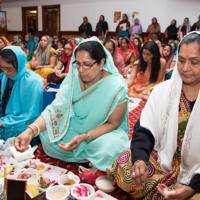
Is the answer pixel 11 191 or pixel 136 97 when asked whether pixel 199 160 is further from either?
pixel 136 97

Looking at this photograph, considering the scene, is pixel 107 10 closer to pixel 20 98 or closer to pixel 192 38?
pixel 20 98

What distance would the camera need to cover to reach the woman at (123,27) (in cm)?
895

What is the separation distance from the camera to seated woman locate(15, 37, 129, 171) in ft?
5.50

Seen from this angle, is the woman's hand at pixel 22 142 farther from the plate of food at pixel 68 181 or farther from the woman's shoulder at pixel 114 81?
the woman's shoulder at pixel 114 81

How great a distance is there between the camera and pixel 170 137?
1299 millimetres

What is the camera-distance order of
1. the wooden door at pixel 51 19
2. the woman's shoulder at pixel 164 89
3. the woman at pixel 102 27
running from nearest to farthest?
the woman's shoulder at pixel 164 89, the woman at pixel 102 27, the wooden door at pixel 51 19

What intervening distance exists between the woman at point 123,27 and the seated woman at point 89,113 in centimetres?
733

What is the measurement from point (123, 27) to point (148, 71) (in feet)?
17.7

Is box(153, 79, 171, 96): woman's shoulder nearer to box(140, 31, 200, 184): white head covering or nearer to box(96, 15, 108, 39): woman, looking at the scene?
box(140, 31, 200, 184): white head covering

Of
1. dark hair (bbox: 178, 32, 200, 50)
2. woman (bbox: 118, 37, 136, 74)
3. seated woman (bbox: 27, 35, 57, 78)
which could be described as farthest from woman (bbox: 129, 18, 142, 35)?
dark hair (bbox: 178, 32, 200, 50)

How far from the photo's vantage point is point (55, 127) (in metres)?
1.81

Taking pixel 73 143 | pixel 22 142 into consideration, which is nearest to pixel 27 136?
pixel 22 142

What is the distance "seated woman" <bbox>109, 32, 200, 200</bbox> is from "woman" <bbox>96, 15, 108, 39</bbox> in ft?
27.8

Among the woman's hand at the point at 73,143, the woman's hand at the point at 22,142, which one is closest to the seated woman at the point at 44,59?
the woman's hand at the point at 73,143
